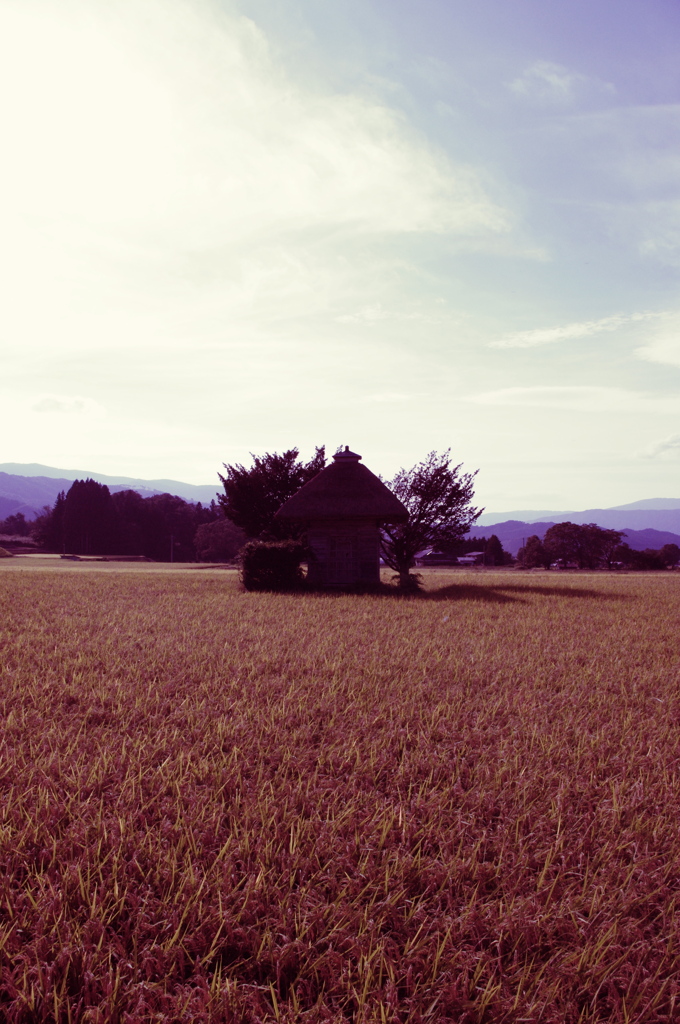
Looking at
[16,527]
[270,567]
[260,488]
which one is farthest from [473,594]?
[16,527]

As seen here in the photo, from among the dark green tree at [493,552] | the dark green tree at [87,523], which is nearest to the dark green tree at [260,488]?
the dark green tree at [87,523]

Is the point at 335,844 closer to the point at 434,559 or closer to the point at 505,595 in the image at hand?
the point at 505,595

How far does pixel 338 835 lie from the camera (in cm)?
355

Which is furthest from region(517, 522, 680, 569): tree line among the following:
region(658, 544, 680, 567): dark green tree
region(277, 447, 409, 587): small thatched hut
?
region(277, 447, 409, 587): small thatched hut

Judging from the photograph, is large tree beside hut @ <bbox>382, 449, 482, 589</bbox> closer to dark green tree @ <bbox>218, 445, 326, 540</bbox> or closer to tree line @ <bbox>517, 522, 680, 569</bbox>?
dark green tree @ <bbox>218, 445, 326, 540</bbox>

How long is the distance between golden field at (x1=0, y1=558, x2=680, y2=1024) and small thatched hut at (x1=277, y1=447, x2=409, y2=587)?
585 inches

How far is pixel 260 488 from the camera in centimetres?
3067

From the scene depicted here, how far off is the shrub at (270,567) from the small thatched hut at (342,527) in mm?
1137

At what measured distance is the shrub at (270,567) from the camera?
2159 centimetres

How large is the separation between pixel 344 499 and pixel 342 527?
47.2 inches

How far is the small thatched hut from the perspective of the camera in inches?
888

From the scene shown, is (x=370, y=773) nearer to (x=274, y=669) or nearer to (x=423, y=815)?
(x=423, y=815)

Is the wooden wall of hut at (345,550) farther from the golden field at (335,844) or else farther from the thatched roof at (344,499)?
the golden field at (335,844)

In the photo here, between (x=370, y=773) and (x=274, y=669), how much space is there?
3.50 meters
